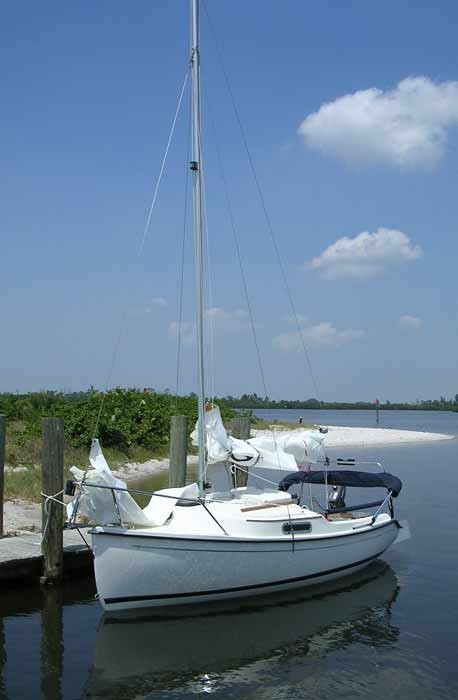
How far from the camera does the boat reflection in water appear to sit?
9617mm

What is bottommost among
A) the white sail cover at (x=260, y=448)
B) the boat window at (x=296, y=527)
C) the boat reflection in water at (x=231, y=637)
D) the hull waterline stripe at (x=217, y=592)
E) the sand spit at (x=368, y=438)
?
the boat reflection in water at (x=231, y=637)

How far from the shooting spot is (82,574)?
13.6m

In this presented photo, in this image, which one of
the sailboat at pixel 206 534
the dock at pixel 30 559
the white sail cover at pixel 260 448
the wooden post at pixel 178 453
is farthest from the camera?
the wooden post at pixel 178 453

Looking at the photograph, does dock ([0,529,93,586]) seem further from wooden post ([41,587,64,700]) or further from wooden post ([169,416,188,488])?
wooden post ([169,416,188,488])

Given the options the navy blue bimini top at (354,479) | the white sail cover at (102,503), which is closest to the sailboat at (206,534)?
the white sail cover at (102,503)

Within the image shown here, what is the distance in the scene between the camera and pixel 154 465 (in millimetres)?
29297

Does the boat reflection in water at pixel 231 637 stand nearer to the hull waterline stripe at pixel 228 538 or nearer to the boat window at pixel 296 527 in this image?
the hull waterline stripe at pixel 228 538

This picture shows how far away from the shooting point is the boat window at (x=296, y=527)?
1253 cm

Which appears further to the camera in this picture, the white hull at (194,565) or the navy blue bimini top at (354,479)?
the navy blue bimini top at (354,479)

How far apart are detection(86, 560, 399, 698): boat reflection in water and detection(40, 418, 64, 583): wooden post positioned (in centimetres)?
169

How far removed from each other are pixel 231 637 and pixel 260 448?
474 cm

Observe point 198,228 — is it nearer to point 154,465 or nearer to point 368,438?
point 154,465

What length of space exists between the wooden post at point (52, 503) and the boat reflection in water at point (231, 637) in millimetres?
1693

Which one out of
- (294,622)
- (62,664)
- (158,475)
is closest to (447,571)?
(294,622)
